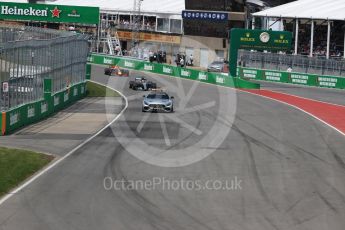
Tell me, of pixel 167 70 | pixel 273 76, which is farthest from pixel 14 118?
pixel 167 70

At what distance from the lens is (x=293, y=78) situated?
6650 centimetres

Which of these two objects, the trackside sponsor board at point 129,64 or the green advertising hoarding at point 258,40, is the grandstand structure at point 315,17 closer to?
the green advertising hoarding at point 258,40

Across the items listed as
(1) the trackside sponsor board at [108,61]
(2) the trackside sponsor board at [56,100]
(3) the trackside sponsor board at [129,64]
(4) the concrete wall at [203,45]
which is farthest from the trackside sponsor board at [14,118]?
(4) the concrete wall at [203,45]

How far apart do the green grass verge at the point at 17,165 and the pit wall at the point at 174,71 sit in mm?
37777

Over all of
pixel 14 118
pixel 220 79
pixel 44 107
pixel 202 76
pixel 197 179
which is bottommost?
pixel 197 179

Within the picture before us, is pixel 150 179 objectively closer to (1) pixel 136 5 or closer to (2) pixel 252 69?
(2) pixel 252 69

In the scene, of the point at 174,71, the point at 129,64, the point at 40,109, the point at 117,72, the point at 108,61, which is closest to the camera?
the point at 40,109

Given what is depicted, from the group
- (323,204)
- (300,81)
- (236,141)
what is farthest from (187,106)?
(323,204)

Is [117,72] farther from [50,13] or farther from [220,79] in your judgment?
[50,13]

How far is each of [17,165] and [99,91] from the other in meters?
33.2

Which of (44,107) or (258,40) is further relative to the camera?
(258,40)

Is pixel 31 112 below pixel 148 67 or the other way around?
below

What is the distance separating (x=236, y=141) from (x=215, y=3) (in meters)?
53.6

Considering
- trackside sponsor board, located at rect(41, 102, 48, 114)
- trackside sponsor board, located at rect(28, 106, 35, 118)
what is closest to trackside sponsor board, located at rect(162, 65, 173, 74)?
trackside sponsor board, located at rect(41, 102, 48, 114)
